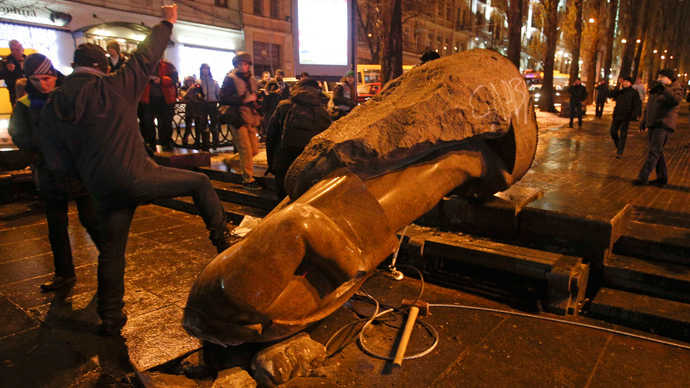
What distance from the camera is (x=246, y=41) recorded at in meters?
25.8

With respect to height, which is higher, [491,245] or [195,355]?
[491,245]

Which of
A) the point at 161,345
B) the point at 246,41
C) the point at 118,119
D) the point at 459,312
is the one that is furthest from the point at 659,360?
the point at 246,41

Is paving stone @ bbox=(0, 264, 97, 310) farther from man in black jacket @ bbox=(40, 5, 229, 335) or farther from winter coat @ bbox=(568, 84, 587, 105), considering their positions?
winter coat @ bbox=(568, 84, 587, 105)

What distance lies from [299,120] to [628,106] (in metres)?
6.79

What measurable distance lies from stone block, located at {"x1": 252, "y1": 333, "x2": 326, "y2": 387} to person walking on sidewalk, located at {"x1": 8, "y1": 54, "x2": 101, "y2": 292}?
1.76m

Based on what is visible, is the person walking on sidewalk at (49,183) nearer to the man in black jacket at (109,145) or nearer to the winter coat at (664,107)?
the man in black jacket at (109,145)

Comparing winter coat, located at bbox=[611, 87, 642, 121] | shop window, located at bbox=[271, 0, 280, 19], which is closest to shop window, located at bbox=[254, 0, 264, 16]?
shop window, located at bbox=[271, 0, 280, 19]

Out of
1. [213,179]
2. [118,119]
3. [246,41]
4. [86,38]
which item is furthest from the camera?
[246,41]

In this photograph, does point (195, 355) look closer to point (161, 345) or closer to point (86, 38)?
point (161, 345)

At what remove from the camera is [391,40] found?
8.88 metres

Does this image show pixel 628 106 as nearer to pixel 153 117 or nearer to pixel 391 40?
pixel 391 40

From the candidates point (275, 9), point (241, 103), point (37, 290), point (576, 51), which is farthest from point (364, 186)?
point (275, 9)

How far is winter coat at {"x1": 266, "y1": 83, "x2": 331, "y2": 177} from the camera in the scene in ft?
15.2

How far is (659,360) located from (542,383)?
2.75 feet
